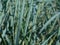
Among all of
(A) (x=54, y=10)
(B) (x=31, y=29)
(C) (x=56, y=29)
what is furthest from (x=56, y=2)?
(B) (x=31, y=29)

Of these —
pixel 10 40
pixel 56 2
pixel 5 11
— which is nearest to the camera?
pixel 10 40

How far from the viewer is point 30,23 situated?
46.2 inches

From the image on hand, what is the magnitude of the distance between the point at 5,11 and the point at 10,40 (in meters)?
0.30

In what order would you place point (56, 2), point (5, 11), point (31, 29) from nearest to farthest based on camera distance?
point (31, 29) < point (5, 11) < point (56, 2)

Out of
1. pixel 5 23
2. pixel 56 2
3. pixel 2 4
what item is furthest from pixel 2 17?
pixel 56 2

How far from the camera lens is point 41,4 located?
129cm

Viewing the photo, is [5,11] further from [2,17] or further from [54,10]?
[54,10]

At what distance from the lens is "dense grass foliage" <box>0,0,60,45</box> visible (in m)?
1.08

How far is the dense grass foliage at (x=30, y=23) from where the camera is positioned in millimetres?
1075

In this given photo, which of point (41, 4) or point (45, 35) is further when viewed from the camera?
point (41, 4)

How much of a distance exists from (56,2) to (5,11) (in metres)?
0.38

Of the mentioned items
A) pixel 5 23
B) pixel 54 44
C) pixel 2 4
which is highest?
pixel 2 4

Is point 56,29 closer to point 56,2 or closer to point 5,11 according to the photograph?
point 56,2

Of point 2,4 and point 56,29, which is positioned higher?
point 2,4
